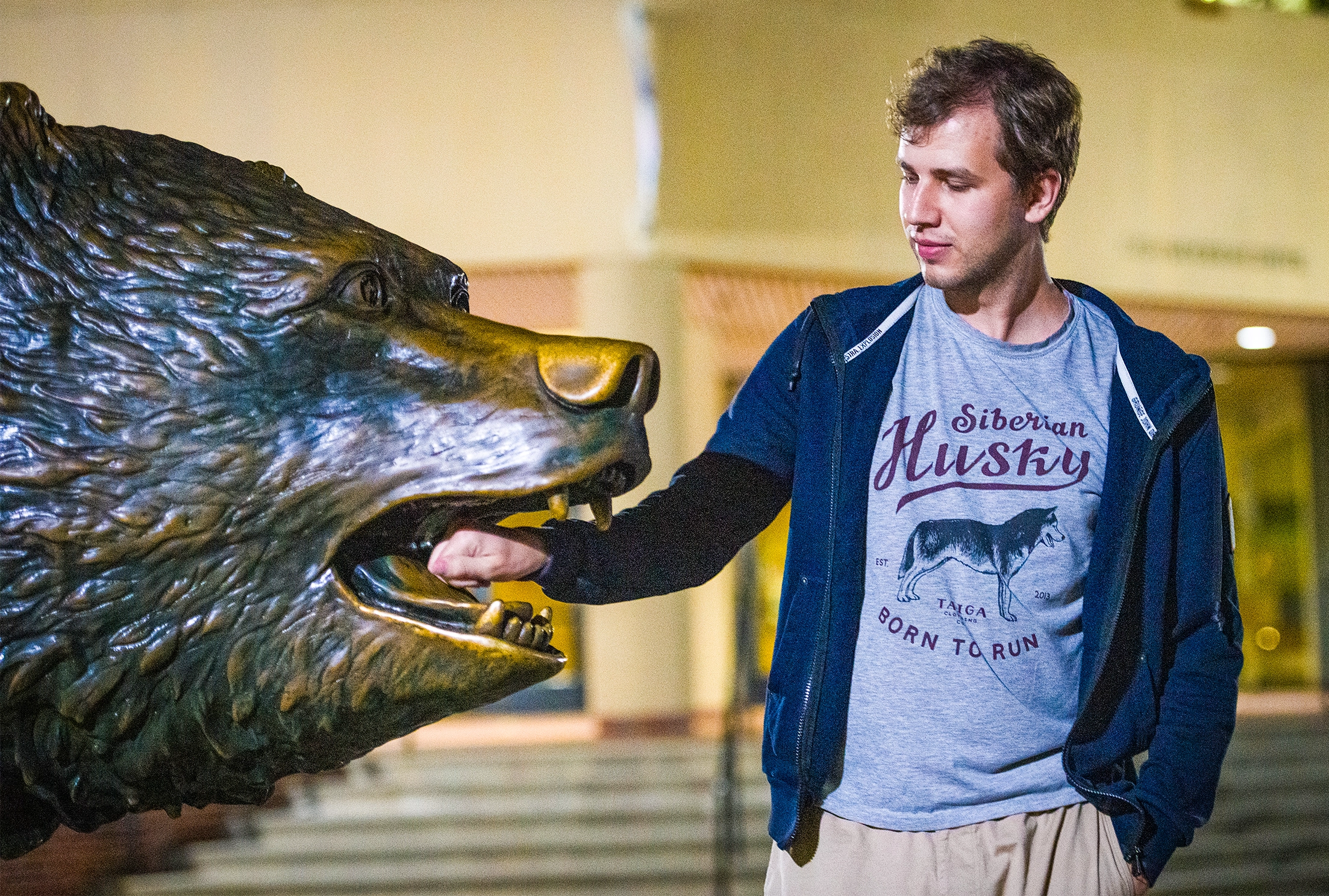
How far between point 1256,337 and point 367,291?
1142 centimetres

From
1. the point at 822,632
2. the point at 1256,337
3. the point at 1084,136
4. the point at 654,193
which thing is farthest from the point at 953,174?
the point at 1256,337

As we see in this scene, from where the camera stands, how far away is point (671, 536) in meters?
1.49

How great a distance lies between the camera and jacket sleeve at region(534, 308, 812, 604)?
1.34 metres

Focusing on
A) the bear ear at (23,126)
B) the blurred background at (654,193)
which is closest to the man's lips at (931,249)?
the bear ear at (23,126)

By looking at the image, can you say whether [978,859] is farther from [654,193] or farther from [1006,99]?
[654,193]

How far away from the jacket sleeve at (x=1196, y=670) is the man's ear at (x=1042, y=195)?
0.38 m

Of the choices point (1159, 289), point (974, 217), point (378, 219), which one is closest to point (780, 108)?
point (378, 219)

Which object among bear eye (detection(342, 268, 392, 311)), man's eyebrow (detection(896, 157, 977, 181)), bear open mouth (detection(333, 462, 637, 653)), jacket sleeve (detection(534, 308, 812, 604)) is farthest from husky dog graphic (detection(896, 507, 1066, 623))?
bear eye (detection(342, 268, 392, 311))

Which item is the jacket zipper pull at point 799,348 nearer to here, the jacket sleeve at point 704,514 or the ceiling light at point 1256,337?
the jacket sleeve at point 704,514

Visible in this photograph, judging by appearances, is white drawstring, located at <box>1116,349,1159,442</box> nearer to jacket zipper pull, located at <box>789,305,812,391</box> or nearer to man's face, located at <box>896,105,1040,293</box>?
man's face, located at <box>896,105,1040,293</box>

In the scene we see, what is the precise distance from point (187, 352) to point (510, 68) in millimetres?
7693

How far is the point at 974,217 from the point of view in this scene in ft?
4.97

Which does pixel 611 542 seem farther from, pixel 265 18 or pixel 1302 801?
pixel 265 18

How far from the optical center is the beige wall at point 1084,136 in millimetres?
8062
